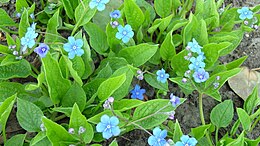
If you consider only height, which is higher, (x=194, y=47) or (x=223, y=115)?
(x=194, y=47)

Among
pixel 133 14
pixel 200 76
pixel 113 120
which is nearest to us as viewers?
pixel 113 120

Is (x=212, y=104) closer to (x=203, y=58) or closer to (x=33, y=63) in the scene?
(x=203, y=58)

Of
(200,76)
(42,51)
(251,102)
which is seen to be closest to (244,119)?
(251,102)

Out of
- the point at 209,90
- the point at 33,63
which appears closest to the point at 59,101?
the point at 33,63

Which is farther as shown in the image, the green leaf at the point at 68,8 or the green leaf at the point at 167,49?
the green leaf at the point at 68,8

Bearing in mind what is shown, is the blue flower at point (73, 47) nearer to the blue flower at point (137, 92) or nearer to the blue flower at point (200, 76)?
the blue flower at point (137, 92)

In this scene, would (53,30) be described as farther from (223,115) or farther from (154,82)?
(223,115)

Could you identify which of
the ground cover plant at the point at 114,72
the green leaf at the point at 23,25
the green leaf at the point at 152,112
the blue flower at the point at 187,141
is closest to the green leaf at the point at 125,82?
the ground cover plant at the point at 114,72

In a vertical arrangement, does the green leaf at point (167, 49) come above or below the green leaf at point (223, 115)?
above
